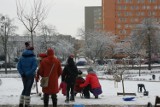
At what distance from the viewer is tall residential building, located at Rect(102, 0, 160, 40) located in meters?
126

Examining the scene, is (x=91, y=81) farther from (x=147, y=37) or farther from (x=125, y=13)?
(x=125, y=13)

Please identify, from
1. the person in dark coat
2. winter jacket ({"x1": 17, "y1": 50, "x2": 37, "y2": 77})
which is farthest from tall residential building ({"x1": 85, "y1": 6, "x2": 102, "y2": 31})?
winter jacket ({"x1": 17, "y1": 50, "x2": 37, "y2": 77})

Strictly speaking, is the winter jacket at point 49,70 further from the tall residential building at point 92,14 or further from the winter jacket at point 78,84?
the tall residential building at point 92,14

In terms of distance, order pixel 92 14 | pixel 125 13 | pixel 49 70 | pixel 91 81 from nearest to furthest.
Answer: pixel 49 70 → pixel 91 81 → pixel 125 13 → pixel 92 14

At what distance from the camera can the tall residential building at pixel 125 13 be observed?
125500 millimetres

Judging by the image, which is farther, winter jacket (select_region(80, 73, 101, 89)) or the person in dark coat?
winter jacket (select_region(80, 73, 101, 89))

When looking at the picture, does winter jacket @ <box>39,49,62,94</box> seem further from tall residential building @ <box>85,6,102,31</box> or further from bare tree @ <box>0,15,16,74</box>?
tall residential building @ <box>85,6,102,31</box>

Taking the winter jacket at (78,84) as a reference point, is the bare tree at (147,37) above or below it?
above

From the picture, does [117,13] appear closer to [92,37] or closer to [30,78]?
[92,37]

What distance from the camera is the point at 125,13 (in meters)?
127

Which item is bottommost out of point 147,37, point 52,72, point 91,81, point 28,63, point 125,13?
point 91,81

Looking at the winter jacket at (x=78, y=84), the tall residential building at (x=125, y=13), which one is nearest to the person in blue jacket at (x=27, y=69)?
the winter jacket at (x=78, y=84)

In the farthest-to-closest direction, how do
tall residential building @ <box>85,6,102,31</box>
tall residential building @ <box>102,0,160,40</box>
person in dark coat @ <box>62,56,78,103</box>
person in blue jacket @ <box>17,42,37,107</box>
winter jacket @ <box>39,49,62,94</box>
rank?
tall residential building @ <box>85,6,102,31</box> < tall residential building @ <box>102,0,160,40</box> < person in dark coat @ <box>62,56,78,103</box> < person in blue jacket @ <box>17,42,37,107</box> < winter jacket @ <box>39,49,62,94</box>

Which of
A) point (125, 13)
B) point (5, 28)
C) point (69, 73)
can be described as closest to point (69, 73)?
point (69, 73)
